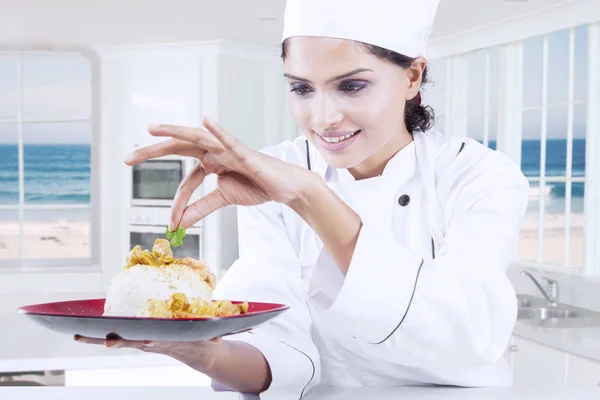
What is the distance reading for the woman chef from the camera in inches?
43.3

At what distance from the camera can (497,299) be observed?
1193mm

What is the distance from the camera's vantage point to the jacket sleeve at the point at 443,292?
110 centimetres

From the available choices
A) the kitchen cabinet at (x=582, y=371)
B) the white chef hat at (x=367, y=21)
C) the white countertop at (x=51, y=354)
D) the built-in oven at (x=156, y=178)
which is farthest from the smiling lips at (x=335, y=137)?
the built-in oven at (x=156, y=178)

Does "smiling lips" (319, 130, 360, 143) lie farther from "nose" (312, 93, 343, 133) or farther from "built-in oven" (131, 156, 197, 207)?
"built-in oven" (131, 156, 197, 207)

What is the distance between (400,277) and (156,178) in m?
5.03

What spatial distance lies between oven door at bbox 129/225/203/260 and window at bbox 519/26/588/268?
2442mm

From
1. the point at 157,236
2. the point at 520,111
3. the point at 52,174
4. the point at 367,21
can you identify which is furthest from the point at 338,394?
the point at 52,174

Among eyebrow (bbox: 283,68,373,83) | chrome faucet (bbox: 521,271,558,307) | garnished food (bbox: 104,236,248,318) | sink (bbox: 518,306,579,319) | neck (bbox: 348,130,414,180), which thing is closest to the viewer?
garnished food (bbox: 104,236,248,318)

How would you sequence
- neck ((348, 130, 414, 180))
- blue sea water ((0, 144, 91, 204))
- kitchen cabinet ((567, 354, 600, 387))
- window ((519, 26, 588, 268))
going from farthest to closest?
blue sea water ((0, 144, 91, 204)) < window ((519, 26, 588, 268)) < kitchen cabinet ((567, 354, 600, 387)) < neck ((348, 130, 414, 180))

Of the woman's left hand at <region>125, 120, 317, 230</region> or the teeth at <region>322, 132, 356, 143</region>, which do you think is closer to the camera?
the woman's left hand at <region>125, 120, 317, 230</region>

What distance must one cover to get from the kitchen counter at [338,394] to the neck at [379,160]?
433mm

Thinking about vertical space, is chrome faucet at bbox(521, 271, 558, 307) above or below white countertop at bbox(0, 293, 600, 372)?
above

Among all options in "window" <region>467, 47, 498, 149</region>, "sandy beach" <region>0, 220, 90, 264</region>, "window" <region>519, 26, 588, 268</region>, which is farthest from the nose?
"sandy beach" <region>0, 220, 90, 264</region>

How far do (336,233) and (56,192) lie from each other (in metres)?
7.14
